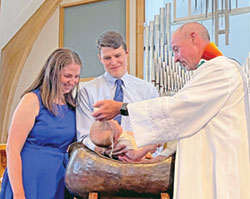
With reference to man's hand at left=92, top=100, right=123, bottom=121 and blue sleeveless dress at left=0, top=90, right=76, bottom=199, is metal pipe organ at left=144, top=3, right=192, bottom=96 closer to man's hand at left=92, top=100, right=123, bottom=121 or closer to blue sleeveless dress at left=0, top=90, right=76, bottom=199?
blue sleeveless dress at left=0, top=90, right=76, bottom=199

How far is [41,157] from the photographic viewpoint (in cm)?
220

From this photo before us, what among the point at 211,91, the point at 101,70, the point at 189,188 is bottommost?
the point at 189,188

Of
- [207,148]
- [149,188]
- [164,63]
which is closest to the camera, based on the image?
[149,188]

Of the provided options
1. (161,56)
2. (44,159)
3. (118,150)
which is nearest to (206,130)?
(118,150)

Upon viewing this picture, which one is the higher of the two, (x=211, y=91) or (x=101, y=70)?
(x=101, y=70)

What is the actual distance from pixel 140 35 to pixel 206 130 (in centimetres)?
405

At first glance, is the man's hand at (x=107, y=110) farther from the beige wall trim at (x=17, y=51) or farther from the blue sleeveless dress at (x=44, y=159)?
the beige wall trim at (x=17, y=51)

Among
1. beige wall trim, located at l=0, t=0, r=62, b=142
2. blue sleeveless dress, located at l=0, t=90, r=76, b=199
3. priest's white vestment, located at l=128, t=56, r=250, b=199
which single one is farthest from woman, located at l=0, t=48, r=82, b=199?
beige wall trim, located at l=0, t=0, r=62, b=142

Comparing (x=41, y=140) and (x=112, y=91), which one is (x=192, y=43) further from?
(x=41, y=140)

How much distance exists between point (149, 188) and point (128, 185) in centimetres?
9

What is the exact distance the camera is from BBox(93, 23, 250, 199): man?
5.90 feet

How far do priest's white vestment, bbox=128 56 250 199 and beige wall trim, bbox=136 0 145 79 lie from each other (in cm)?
381

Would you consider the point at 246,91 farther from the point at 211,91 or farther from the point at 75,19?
the point at 75,19

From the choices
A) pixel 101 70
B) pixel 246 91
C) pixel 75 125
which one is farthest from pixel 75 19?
pixel 246 91
